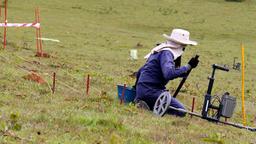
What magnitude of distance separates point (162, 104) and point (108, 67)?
11087 mm

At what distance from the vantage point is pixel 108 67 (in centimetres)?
2053

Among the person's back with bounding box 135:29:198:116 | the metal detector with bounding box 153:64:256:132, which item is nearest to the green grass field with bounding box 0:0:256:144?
the metal detector with bounding box 153:64:256:132

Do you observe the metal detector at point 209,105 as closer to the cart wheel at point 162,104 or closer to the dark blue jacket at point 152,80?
the cart wheel at point 162,104

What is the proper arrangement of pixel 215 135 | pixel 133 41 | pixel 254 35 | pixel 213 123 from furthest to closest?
pixel 254 35 < pixel 133 41 < pixel 213 123 < pixel 215 135

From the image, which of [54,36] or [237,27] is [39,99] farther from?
[237,27]

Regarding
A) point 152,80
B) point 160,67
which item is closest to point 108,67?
point 152,80

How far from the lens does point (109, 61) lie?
2238 centimetres

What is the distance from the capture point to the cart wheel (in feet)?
31.0

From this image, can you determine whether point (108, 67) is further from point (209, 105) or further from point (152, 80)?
point (209, 105)

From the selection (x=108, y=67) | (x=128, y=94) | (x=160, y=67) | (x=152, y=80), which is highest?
(x=160, y=67)

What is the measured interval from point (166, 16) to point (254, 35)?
6.26 m

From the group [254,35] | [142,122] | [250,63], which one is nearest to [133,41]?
[250,63]

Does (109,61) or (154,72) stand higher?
(154,72)

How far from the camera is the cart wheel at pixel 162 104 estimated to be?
31.0 ft
